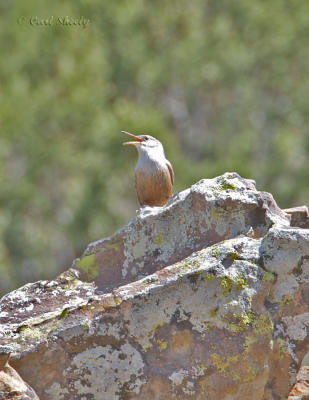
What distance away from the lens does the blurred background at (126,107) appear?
22031mm

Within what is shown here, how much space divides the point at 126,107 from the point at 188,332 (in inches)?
706

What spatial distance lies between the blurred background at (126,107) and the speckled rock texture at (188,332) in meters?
14.4

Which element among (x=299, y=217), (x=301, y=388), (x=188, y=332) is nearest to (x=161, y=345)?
(x=188, y=332)

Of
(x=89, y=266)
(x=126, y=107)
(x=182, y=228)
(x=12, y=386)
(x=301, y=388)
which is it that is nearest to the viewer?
(x=12, y=386)

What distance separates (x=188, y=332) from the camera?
546 cm

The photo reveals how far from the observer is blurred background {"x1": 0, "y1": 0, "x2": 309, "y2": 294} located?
72.3ft

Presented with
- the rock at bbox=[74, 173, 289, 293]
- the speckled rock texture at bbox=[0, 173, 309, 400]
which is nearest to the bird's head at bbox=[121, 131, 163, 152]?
the rock at bbox=[74, 173, 289, 293]

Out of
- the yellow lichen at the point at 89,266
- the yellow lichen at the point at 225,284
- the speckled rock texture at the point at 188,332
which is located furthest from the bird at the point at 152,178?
the yellow lichen at the point at 225,284

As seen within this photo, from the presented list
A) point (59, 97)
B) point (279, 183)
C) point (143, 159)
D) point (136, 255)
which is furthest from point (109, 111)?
point (136, 255)

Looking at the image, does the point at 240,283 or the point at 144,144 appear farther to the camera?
the point at 144,144

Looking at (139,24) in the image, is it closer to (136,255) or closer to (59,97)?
(59,97)

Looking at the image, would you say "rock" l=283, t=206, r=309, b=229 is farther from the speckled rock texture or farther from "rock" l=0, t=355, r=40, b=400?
"rock" l=0, t=355, r=40, b=400

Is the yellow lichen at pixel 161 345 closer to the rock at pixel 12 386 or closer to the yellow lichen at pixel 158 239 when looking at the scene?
the rock at pixel 12 386

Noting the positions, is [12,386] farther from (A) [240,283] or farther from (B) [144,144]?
(B) [144,144]
